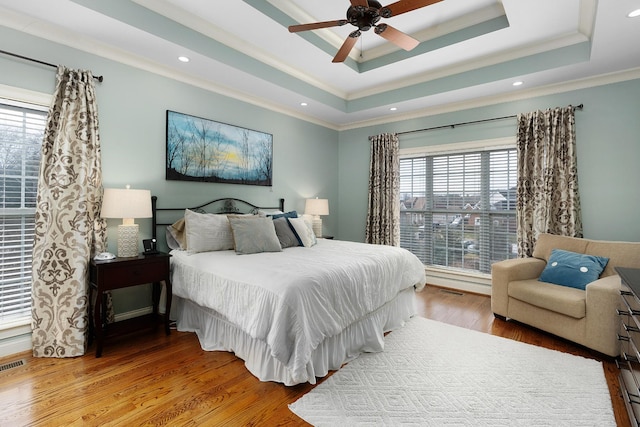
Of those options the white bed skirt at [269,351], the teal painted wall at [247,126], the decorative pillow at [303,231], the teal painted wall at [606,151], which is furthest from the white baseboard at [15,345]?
the teal painted wall at [606,151]

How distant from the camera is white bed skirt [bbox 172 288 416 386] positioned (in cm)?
215

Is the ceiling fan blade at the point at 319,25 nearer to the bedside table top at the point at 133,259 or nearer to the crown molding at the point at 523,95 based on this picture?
the bedside table top at the point at 133,259

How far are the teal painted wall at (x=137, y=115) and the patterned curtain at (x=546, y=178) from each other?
3.34 m

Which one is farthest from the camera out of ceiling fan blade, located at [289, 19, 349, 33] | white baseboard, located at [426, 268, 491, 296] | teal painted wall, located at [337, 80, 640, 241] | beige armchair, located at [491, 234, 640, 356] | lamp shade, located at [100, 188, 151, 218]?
white baseboard, located at [426, 268, 491, 296]

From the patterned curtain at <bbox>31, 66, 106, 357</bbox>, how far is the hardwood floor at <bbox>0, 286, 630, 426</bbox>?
0.71 feet

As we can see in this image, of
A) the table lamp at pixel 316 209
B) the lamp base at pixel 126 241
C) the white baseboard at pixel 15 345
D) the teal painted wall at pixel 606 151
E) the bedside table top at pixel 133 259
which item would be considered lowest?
the white baseboard at pixel 15 345

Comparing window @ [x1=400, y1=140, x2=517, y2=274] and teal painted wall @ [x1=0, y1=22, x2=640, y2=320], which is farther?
window @ [x1=400, y1=140, x2=517, y2=274]

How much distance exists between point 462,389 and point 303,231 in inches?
86.1

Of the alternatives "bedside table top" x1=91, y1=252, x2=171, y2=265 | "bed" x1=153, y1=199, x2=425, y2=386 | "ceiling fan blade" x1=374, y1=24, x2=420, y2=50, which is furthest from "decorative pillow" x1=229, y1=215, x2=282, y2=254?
"ceiling fan blade" x1=374, y1=24, x2=420, y2=50

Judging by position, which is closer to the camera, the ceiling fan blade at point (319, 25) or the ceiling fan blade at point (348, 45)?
the ceiling fan blade at point (319, 25)

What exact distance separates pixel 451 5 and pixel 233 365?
12.7ft

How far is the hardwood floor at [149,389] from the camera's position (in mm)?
1777

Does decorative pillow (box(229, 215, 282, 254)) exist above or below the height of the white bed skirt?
above

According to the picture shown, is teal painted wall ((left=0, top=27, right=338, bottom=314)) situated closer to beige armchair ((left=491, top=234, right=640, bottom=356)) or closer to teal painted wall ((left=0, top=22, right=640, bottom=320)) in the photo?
teal painted wall ((left=0, top=22, right=640, bottom=320))
